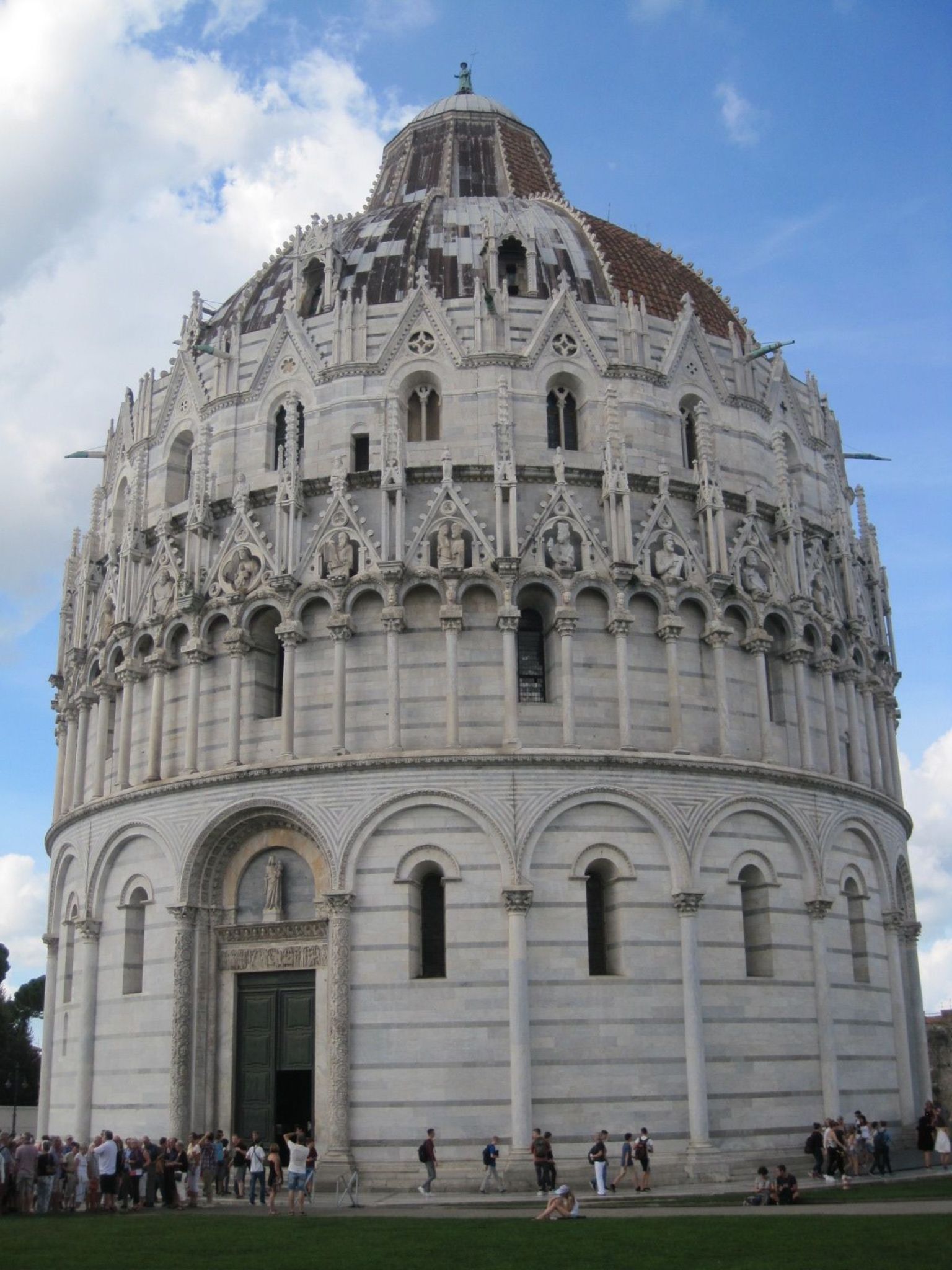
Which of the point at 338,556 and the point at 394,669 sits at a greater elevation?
the point at 338,556

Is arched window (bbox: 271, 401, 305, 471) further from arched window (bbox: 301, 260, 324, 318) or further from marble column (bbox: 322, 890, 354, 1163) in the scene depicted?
marble column (bbox: 322, 890, 354, 1163)

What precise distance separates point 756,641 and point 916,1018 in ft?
39.5

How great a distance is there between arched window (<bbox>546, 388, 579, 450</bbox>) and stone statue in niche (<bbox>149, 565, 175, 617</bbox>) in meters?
10.2

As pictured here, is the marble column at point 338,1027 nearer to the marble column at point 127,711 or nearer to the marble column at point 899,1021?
the marble column at point 127,711

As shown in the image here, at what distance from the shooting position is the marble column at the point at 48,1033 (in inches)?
1414

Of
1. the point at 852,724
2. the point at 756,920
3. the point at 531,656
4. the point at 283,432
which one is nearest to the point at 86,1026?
the point at 531,656

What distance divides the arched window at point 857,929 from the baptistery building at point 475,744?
132mm

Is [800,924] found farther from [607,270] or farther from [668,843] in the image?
[607,270]

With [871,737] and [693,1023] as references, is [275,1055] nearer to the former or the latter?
[693,1023]

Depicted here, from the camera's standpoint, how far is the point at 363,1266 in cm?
1579

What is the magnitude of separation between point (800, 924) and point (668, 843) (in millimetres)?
4313

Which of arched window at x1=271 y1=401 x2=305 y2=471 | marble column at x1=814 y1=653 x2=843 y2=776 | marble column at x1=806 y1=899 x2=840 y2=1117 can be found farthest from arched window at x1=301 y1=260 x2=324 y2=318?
marble column at x1=806 y1=899 x2=840 y2=1117

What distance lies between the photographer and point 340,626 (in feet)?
104

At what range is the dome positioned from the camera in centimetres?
3650
